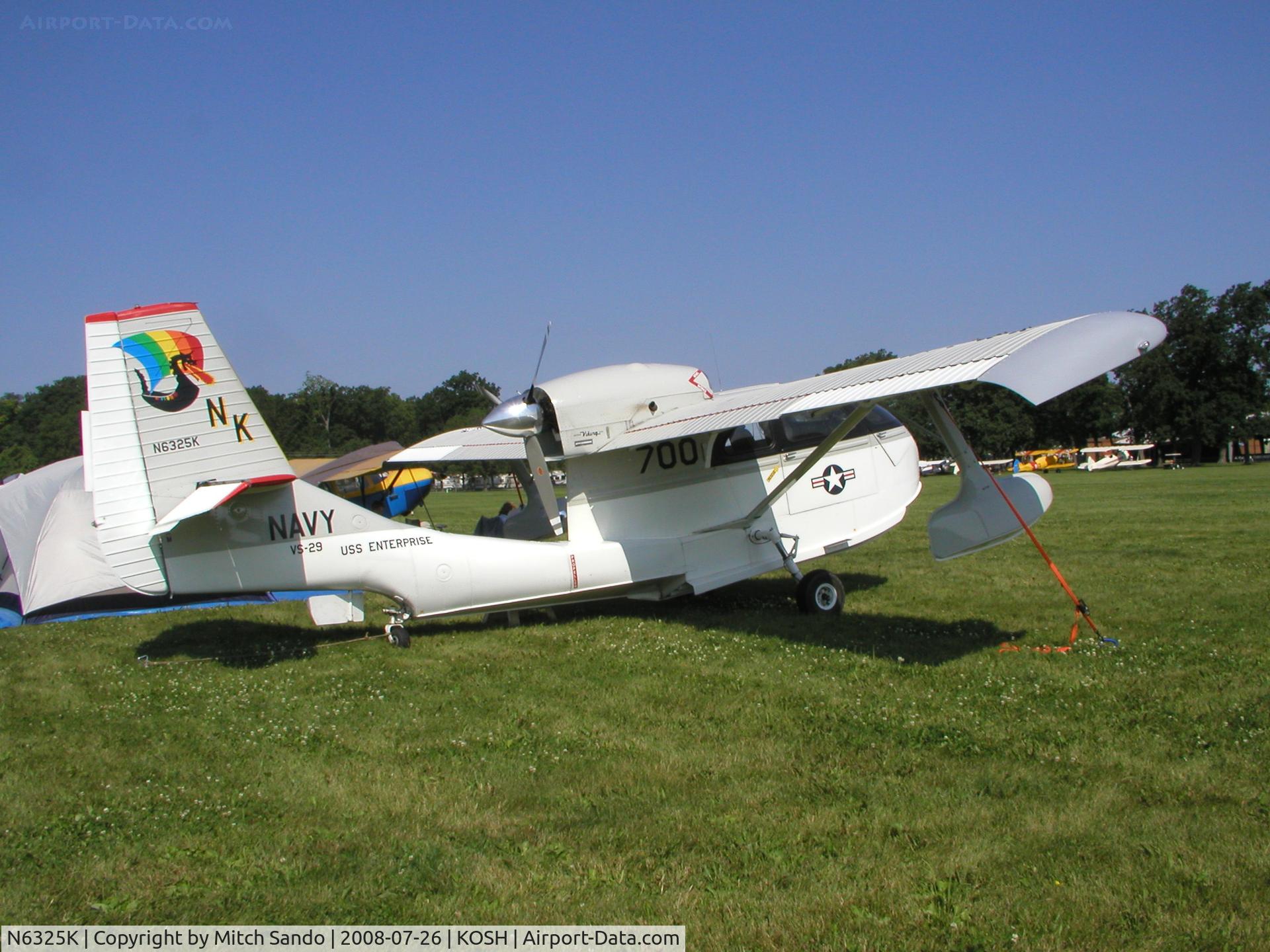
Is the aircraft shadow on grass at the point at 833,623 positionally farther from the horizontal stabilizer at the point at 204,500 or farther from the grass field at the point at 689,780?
the horizontal stabilizer at the point at 204,500

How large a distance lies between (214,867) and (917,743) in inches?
170

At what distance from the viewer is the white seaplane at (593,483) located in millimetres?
8719

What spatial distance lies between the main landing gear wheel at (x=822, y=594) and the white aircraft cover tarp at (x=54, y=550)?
9784 mm

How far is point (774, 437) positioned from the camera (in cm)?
1176

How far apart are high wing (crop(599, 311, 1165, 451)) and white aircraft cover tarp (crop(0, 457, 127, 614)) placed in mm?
8227

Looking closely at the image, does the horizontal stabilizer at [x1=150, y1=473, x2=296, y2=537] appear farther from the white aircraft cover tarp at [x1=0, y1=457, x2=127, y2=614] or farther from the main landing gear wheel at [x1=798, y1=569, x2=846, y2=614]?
the main landing gear wheel at [x1=798, y1=569, x2=846, y2=614]

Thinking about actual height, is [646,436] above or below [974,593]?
above

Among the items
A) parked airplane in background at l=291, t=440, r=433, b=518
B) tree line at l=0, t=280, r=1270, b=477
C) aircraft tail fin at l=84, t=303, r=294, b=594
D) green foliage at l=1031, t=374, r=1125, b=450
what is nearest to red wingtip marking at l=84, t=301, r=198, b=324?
aircraft tail fin at l=84, t=303, r=294, b=594

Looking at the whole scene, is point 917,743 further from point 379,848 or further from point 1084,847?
point 379,848

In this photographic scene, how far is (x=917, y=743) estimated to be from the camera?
6.08 metres

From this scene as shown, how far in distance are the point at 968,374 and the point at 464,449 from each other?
943 cm

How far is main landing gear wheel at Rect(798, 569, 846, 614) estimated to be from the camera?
37.3ft

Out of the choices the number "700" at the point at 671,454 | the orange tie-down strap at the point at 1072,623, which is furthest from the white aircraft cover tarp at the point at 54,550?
the orange tie-down strap at the point at 1072,623

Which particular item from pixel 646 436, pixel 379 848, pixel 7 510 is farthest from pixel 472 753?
pixel 7 510
